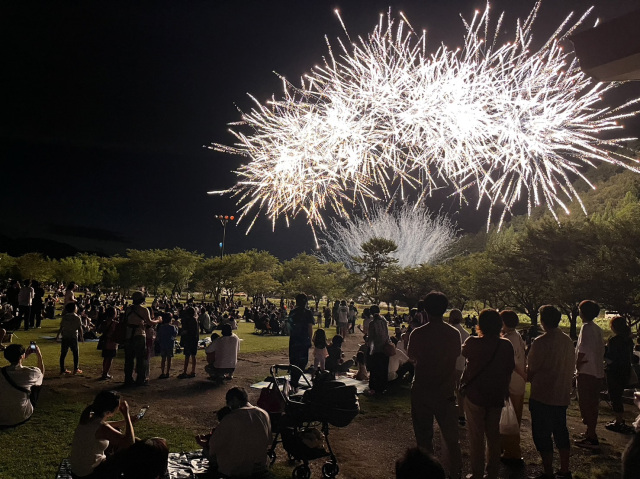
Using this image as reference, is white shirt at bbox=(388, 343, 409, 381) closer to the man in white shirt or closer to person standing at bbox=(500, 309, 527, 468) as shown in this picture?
the man in white shirt

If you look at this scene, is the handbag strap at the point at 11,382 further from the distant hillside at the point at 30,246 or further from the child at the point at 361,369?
the distant hillside at the point at 30,246

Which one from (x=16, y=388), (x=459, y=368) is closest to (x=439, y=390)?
(x=459, y=368)

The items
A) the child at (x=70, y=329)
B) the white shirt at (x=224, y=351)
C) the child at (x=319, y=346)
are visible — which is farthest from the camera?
the child at (x=319, y=346)

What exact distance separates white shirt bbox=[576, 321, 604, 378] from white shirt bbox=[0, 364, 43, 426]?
7.84 meters

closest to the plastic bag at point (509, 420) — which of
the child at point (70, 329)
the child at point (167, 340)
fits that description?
the child at point (167, 340)

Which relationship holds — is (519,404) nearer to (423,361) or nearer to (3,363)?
(423,361)

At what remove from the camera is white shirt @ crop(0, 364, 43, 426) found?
17.9 ft

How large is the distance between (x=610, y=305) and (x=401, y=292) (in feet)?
98.6

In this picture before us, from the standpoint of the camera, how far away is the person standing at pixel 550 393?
4.63 m

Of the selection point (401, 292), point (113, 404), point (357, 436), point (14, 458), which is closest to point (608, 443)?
point (357, 436)

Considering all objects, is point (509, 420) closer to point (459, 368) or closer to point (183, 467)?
point (459, 368)

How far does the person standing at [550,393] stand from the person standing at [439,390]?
3.57ft

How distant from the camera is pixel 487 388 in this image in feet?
13.9

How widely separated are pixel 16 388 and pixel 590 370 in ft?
26.6
